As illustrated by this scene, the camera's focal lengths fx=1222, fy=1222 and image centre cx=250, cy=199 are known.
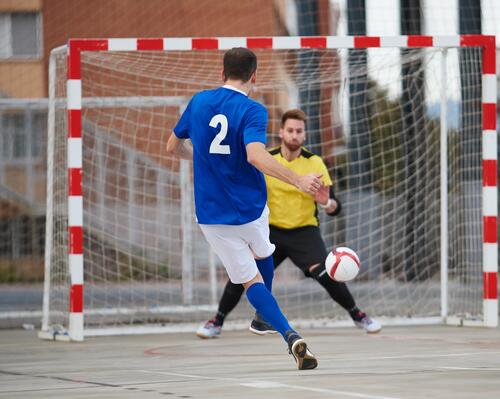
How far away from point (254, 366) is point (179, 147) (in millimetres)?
1538

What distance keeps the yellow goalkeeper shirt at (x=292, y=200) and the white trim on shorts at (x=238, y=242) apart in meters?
2.62

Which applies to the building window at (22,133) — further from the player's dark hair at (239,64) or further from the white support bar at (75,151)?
the player's dark hair at (239,64)

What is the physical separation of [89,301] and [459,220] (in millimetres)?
4828

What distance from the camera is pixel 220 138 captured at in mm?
7480

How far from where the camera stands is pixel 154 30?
2836cm

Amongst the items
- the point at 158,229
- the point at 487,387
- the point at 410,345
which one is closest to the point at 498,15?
the point at 158,229

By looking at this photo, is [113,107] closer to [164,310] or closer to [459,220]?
[164,310]

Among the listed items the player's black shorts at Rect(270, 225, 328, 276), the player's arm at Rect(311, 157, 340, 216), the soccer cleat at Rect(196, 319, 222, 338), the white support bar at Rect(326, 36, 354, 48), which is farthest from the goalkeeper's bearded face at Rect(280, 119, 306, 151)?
the soccer cleat at Rect(196, 319, 222, 338)

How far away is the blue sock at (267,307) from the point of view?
7.34 metres

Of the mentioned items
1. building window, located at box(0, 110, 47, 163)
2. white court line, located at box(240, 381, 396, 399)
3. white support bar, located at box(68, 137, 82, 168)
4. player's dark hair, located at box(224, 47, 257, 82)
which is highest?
building window, located at box(0, 110, 47, 163)

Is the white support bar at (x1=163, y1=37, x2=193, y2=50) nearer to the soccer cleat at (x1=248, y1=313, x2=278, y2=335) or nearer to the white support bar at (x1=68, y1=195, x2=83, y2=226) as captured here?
the white support bar at (x1=68, y1=195, x2=83, y2=226)

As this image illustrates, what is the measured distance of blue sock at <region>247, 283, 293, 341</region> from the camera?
7.34 metres

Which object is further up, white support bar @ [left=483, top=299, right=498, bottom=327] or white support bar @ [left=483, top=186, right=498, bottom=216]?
white support bar @ [left=483, top=186, right=498, bottom=216]

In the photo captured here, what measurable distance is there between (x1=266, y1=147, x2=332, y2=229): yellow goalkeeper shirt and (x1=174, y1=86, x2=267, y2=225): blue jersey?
2.67m
